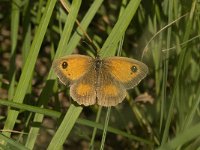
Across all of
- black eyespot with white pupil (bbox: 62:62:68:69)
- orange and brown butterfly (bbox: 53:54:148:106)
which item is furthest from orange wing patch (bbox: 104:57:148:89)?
black eyespot with white pupil (bbox: 62:62:68:69)

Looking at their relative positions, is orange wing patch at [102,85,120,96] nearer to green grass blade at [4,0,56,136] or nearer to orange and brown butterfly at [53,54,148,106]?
orange and brown butterfly at [53,54,148,106]

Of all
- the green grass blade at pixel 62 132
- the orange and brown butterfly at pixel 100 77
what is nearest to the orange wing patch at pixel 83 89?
the orange and brown butterfly at pixel 100 77

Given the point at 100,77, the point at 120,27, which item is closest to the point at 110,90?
the point at 100,77

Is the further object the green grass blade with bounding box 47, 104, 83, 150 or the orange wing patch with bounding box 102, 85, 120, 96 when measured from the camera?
the orange wing patch with bounding box 102, 85, 120, 96

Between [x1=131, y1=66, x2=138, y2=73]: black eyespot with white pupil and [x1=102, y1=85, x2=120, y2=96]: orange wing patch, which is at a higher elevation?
[x1=131, y1=66, x2=138, y2=73]: black eyespot with white pupil

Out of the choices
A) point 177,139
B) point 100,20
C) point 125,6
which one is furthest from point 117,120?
point 177,139

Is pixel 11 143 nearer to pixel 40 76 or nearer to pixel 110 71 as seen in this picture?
pixel 110 71

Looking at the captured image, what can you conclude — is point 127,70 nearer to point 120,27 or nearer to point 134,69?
point 134,69
